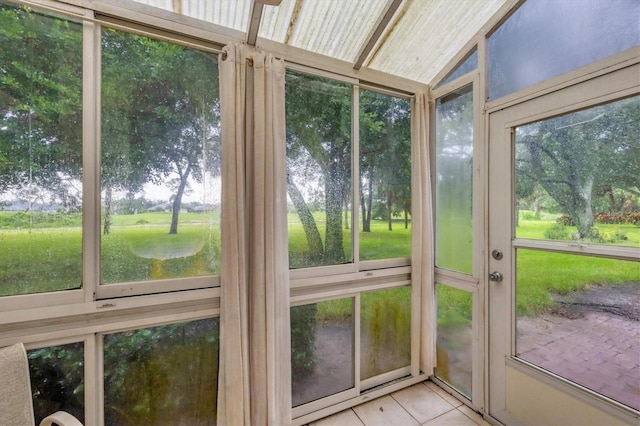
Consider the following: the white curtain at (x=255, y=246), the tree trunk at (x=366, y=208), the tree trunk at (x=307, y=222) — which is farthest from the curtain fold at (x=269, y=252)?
the tree trunk at (x=366, y=208)

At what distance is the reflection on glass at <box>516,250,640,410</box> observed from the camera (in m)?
1.15

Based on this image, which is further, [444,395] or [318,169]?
[444,395]

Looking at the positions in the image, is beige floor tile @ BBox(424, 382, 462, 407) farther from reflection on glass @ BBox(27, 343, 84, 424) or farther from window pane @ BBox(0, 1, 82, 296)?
window pane @ BBox(0, 1, 82, 296)

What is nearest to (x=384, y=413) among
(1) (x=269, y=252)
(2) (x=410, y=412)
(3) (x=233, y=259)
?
(2) (x=410, y=412)

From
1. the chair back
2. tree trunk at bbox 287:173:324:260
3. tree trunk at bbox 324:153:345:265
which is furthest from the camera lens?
tree trunk at bbox 324:153:345:265

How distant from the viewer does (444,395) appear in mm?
1902

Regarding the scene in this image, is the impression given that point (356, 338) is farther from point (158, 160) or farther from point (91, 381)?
point (158, 160)

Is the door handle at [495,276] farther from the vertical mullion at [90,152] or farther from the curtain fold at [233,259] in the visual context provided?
the vertical mullion at [90,152]

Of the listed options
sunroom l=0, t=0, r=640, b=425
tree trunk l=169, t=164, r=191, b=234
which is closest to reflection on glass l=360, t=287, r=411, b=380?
sunroom l=0, t=0, r=640, b=425

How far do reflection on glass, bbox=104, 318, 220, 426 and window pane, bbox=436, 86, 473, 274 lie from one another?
1739mm

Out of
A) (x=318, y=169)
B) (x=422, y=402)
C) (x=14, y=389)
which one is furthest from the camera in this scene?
(x=422, y=402)

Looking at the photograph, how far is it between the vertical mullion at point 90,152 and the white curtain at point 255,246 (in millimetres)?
579

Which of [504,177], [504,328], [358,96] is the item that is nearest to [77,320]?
[358,96]

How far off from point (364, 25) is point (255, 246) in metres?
1.48
